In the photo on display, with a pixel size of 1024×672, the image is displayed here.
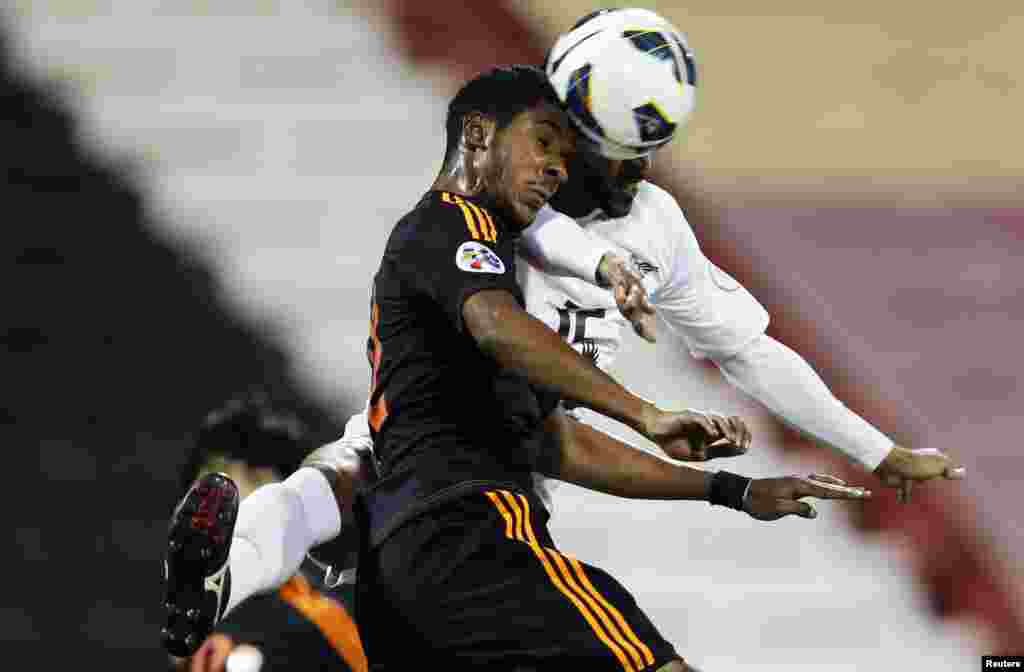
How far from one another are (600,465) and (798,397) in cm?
50

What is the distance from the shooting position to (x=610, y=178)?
2371 mm

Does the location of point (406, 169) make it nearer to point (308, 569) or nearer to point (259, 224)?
point (259, 224)

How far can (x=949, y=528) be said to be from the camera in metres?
3.08

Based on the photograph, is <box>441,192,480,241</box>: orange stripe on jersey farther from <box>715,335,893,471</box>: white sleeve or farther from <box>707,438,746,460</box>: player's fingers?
<box>715,335,893,471</box>: white sleeve

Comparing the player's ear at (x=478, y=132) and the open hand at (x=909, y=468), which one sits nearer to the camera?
the player's ear at (x=478, y=132)

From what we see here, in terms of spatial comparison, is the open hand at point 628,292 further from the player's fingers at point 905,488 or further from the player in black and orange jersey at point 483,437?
the player's fingers at point 905,488

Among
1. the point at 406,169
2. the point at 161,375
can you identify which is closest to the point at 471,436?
the point at 406,169

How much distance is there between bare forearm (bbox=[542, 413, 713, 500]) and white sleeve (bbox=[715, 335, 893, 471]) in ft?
1.37

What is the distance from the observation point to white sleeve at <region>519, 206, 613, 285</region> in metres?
2.04

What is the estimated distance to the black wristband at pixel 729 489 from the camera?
7.01 ft

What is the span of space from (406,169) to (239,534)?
1153mm

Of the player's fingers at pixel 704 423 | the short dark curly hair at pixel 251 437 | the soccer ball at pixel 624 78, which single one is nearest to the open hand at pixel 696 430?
the player's fingers at pixel 704 423

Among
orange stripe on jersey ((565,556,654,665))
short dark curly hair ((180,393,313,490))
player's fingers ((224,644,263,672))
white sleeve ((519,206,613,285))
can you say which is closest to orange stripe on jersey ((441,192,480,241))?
white sleeve ((519,206,613,285))

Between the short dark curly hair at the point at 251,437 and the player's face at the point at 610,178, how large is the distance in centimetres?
91
